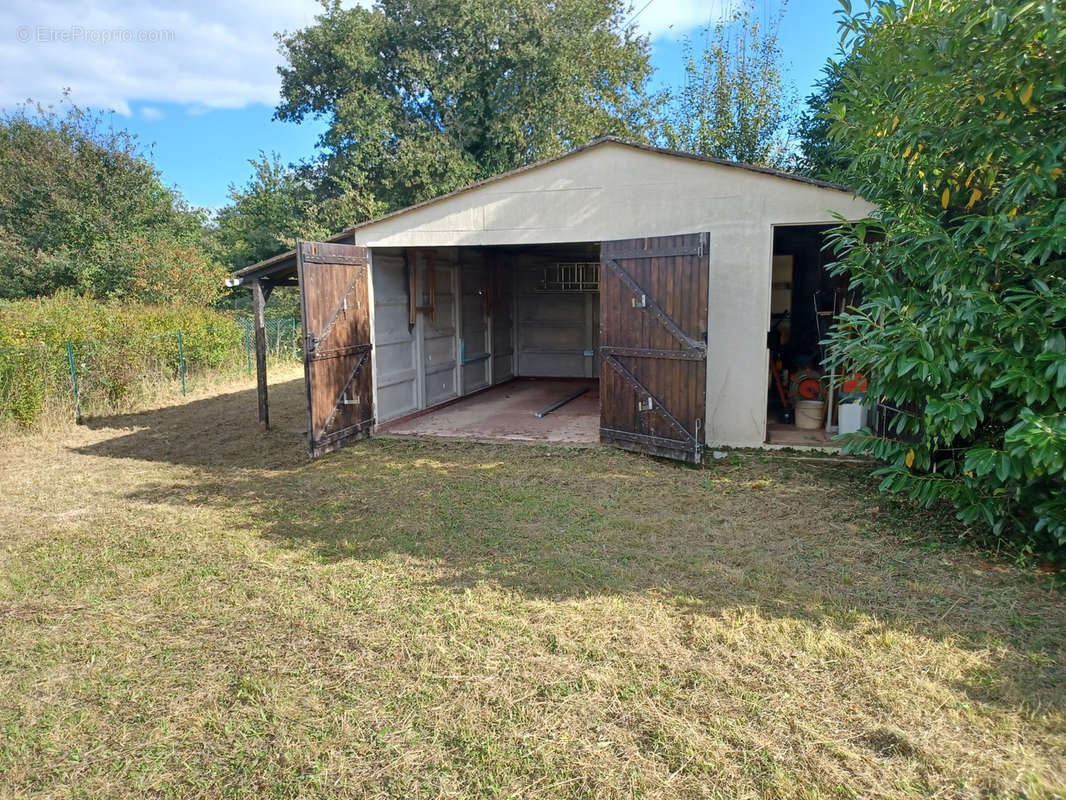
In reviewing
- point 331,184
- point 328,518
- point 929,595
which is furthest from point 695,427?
point 331,184

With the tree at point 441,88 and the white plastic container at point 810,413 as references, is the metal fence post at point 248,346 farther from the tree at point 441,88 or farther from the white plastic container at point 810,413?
the white plastic container at point 810,413

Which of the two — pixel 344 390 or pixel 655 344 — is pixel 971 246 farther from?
pixel 344 390

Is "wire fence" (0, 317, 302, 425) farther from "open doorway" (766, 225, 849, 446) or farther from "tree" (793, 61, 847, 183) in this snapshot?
"tree" (793, 61, 847, 183)

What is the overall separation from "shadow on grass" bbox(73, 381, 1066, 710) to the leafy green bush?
1.44 metres

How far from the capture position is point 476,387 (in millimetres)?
10742

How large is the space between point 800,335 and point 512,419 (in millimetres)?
4426

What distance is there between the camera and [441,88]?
18.0 metres

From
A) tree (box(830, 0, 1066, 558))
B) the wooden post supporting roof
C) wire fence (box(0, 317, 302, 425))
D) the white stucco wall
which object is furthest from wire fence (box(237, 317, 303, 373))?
tree (box(830, 0, 1066, 558))

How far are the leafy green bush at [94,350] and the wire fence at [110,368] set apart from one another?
12 millimetres

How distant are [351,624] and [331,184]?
1841 cm

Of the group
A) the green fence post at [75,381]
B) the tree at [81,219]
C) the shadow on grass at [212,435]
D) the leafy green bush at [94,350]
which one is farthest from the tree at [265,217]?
the green fence post at [75,381]

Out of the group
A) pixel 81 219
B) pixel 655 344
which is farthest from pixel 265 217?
pixel 655 344

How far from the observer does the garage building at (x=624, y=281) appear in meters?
6.05

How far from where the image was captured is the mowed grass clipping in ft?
7.33
